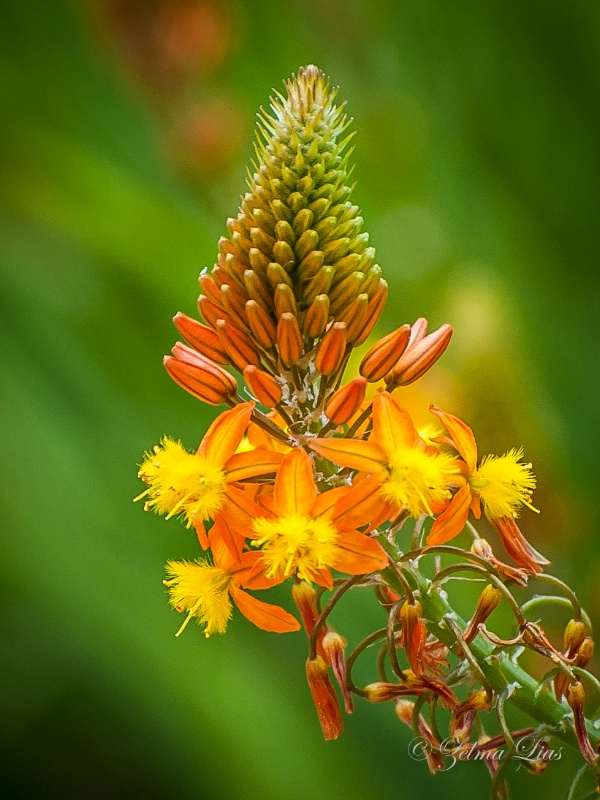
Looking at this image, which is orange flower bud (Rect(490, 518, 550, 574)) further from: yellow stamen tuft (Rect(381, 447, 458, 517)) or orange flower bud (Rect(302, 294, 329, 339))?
orange flower bud (Rect(302, 294, 329, 339))

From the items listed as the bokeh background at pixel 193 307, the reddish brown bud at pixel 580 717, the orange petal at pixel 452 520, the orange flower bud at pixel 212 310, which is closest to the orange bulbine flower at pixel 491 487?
the orange petal at pixel 452 520

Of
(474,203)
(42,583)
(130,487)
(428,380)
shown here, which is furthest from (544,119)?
(42,583)

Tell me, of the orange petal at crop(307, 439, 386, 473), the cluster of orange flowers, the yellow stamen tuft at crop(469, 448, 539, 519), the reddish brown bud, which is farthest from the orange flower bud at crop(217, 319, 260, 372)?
the reddish brown bud

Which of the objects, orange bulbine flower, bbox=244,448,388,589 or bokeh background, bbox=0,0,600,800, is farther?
bokeh background, bbox=0,0,600,800

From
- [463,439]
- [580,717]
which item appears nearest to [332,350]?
[463,439]

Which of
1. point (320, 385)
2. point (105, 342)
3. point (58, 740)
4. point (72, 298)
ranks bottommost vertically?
point (58, 740)

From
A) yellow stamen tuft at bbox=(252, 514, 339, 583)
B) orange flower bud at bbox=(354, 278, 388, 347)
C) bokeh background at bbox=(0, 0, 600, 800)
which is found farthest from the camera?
bokeh background at bbox=(0, 0, 600, 800)

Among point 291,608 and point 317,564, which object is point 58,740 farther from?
point 317,564

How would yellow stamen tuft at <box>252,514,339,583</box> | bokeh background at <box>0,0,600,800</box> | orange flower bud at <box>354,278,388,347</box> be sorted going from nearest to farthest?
1. yellow stamen tuft at <box>252,514,339,583</box>
2. orange flower bud at <box>354,278,388,347</box>
3. bokeh background at <box>0,0,600,800</box>
